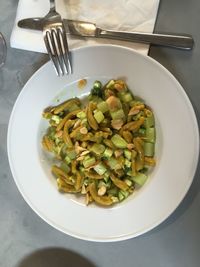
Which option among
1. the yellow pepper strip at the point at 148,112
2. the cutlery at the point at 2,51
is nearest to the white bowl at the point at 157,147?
the yellow pepper strip at the point at 148,112

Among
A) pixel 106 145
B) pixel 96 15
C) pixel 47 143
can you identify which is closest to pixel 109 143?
pixel 106 145

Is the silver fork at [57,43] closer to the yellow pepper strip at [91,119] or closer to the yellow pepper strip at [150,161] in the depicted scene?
the yellow pepper strip at [91,119]

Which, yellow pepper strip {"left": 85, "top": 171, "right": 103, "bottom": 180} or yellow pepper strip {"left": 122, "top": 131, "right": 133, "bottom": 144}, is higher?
yellow pepper strip {"left": 122, "top": 131, "right": 133, "bottom": 144}

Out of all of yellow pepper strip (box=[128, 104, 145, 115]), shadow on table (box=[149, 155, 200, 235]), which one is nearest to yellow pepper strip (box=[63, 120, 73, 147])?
yellow pepper strip (box=[128, 104, 145, 115])

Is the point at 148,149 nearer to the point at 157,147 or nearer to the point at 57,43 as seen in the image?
the point at 157,147

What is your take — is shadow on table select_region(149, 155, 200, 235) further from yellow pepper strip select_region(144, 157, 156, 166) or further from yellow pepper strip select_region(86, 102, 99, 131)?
A: yellow pepper strip select_region(86, 102, 99, 131)

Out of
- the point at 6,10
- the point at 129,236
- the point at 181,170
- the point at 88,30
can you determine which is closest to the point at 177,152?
the point at 181,170

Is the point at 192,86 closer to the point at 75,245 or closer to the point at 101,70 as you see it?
the point at 101,70
